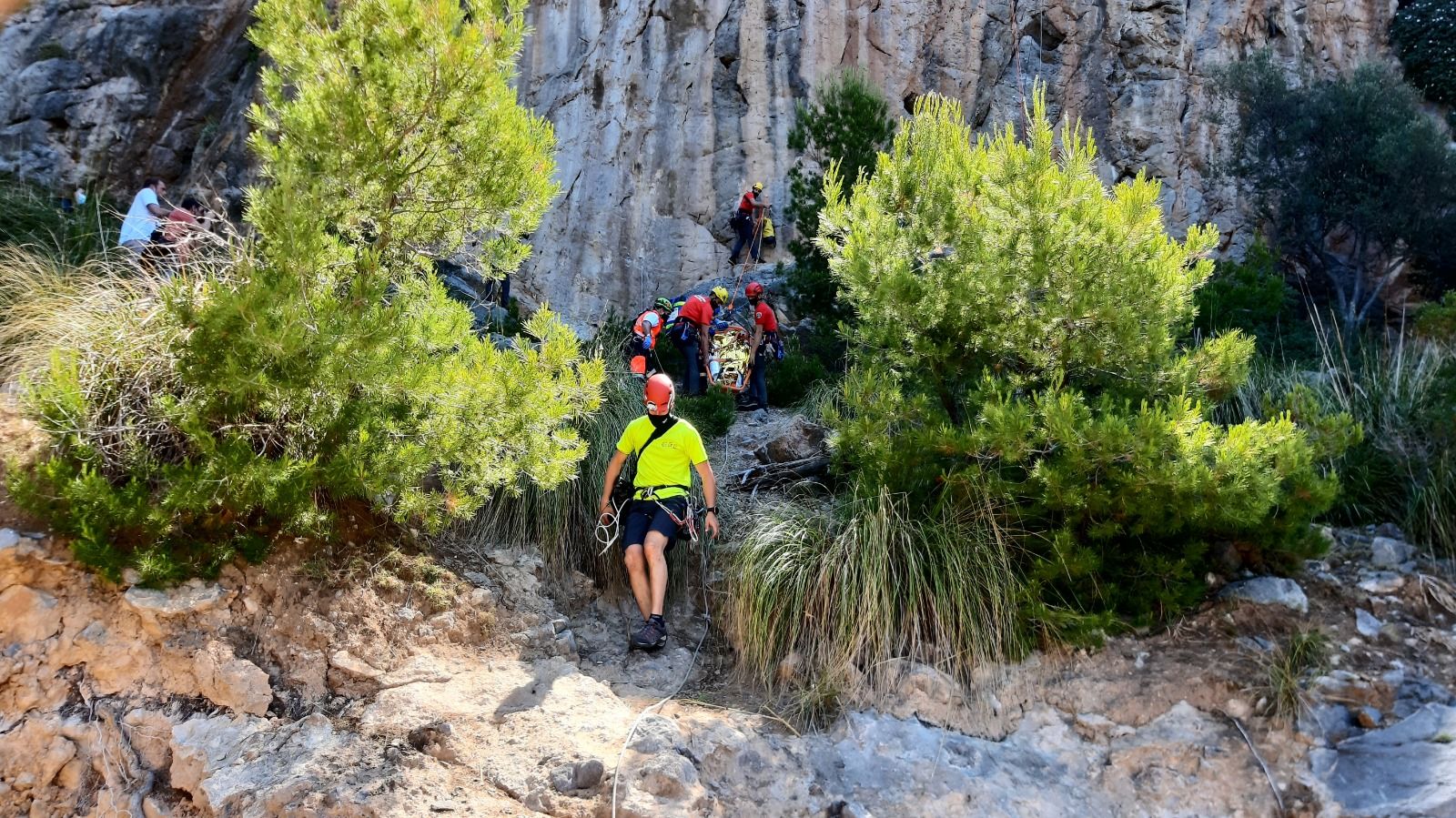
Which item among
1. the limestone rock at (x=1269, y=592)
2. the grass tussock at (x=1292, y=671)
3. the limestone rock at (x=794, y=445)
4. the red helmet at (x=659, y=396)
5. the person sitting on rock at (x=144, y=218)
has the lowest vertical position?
the grass tussock at (x=1292, y=671)

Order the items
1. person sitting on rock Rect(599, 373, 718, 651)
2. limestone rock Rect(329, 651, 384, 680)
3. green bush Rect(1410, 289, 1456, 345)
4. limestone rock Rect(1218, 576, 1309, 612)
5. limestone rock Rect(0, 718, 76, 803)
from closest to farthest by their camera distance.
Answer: limestone rock Rect(0, 718, 76, 803)
limestone rock Rect(329, 651, 384, 680)
limestone rock Rect(1218, 576, 1309, 612)
person sitting on rock Rect(599, 373, 718, 651)
green bush Rect(1410, 289, 1456, 345)

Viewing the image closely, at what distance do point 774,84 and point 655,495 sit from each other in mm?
11974

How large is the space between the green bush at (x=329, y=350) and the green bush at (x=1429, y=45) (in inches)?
665

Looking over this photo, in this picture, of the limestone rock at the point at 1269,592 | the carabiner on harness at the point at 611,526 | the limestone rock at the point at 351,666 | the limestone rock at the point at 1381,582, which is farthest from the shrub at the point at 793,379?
the limestone rock at the point at 351,666

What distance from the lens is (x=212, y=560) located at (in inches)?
221

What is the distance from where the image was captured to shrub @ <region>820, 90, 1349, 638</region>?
219 inches

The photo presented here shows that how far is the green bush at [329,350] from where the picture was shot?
5117 mm

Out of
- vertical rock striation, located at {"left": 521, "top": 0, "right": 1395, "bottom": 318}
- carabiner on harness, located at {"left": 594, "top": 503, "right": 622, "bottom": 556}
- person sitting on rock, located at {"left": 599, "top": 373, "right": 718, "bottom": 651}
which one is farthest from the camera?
vertical rock striation, located at {"left": 521, "top": 0, "right": 1395, "bottom": 318}

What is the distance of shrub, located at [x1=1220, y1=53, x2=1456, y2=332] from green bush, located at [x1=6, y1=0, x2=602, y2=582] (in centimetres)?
1185

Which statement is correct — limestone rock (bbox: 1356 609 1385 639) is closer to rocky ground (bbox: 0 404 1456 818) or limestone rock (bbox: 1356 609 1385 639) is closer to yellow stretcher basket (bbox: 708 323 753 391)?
rocky ground (bbox: 0 404 1456 818)

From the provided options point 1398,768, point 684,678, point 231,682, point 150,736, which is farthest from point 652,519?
point 1398,768

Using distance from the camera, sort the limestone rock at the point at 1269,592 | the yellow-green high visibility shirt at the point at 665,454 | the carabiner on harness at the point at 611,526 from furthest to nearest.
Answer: the carabiner on harness at the point at 611,526, the yellow-green high visibility shirt at the point at 665,454, the limestone rock at the point at 1269,592

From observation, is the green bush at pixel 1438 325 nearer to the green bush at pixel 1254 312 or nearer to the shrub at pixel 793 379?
the green bush at pixel 1254 312

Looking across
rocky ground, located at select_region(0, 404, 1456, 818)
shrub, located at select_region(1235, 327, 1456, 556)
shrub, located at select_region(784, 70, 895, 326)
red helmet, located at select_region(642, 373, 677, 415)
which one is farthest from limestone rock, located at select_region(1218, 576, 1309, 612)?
shrub, located at select_region(784, 70, 895, 326)
